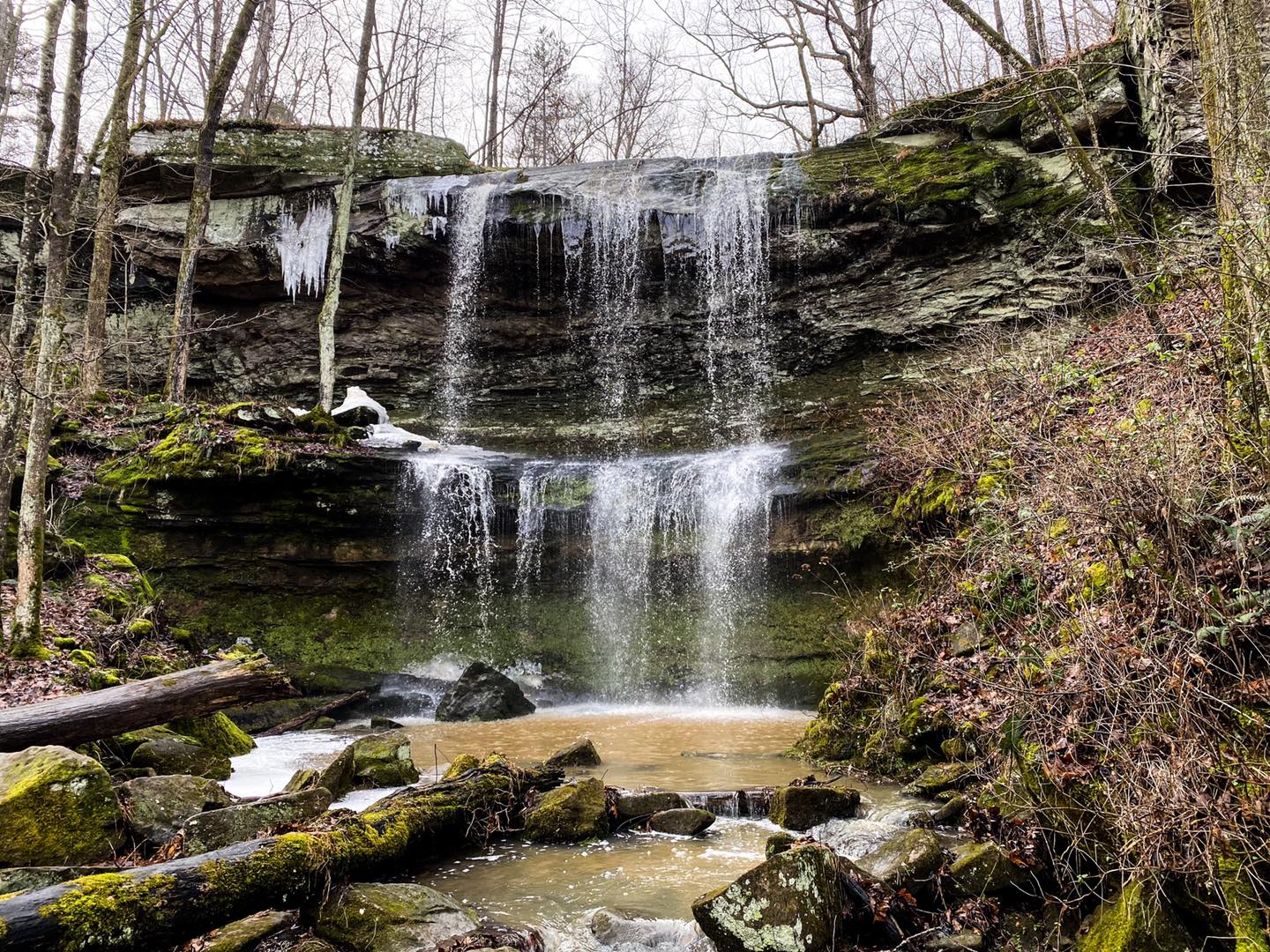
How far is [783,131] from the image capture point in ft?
65.5

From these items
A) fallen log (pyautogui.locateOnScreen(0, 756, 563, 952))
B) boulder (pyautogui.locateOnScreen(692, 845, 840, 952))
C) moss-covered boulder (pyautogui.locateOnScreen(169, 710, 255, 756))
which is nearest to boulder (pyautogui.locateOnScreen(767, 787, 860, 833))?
boulder (pyautogui.locateOnScreen(692, 845, 840, 952))

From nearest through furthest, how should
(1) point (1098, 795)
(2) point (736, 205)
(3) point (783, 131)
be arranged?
1. (1) point (1098, 795)
2. (2) point (736, 205)
3. (3) point (783, 131)

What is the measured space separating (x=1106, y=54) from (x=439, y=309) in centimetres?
1260

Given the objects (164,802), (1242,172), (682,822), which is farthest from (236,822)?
(1242,172)

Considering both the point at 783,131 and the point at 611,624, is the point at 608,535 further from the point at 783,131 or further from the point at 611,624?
the point at 783,131

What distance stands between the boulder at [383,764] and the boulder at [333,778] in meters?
0.13

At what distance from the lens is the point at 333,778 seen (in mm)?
4918

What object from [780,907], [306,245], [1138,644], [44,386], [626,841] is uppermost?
[306,245]

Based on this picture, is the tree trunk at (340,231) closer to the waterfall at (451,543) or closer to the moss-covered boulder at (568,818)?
the waterfall at (451,543)

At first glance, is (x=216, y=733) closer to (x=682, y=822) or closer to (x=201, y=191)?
(x=682, y=822)

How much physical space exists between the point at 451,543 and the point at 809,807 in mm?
7819

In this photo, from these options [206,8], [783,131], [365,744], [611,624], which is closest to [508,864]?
[365,744]

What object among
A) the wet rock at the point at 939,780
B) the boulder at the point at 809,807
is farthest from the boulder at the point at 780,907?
the wet rock at the point at 939,780

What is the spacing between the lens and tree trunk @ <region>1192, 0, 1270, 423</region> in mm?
3471
